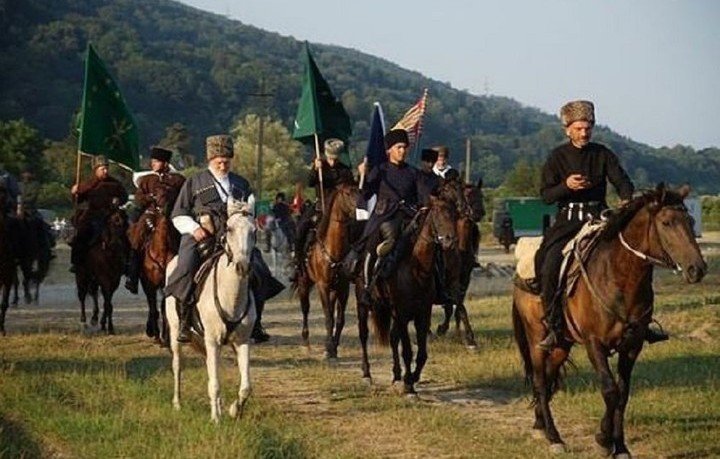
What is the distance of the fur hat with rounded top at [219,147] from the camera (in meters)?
11.8

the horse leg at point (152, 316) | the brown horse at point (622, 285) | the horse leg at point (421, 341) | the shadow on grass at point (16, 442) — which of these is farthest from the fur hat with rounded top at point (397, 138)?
the shadow on grass at point (16, 442)

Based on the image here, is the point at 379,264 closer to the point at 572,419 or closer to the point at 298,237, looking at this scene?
the point at 572,419

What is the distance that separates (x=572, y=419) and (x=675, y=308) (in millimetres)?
11613

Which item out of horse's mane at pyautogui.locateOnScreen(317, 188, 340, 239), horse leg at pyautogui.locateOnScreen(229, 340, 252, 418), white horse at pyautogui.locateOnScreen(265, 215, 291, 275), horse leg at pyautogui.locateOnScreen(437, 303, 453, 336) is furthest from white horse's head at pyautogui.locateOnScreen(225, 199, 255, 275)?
white horse at pyautogui.locateOnScreen(265, 215, 291, 275)

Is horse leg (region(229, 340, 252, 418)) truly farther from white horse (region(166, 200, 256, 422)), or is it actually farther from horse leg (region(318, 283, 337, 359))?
horse leg (region(318, 283, 337, 359))

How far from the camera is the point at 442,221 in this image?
505 inches

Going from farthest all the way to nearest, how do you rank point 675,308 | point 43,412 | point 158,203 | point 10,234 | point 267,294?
1. point 675,308
2. point 10,234
3. point 158,203
4. point 267,294
5. point 43,412

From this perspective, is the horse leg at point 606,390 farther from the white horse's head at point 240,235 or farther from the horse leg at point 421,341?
the horse leg at point 421,341

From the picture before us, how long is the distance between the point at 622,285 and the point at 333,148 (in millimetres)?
8696

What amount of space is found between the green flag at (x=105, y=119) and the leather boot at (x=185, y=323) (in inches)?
320

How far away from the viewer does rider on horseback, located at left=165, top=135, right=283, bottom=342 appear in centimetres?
1153

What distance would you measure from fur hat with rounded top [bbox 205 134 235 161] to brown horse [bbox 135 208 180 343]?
488 cm

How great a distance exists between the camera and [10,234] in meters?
18.8

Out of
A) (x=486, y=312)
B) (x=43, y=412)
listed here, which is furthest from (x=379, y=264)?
(x=486, y=312)
